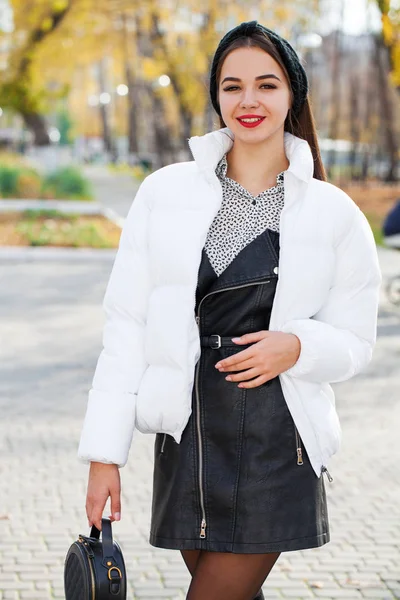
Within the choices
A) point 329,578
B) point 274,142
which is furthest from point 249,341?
point 329,578

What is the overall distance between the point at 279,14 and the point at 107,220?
6.40 meters

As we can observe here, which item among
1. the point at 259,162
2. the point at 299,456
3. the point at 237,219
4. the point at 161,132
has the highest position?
the point at 259,162

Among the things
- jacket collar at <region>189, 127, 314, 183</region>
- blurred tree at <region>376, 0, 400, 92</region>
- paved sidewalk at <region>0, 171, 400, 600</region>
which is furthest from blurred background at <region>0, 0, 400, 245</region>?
jacket collar at <region>189, 127, 314, 183</region>

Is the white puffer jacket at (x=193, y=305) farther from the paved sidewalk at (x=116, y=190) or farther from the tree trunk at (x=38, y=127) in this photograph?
the tree trunk at (x=38, y=127)

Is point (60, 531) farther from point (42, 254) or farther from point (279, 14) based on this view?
point (279, 14)

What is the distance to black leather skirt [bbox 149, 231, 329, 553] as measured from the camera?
277cm

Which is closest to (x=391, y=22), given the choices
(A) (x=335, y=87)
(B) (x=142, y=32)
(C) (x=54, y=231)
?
(C) (x=54, y=231)

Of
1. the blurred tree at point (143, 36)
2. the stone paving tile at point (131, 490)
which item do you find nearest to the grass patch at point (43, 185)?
the blurred tree at point (143, 36)

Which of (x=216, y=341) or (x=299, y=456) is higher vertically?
(x=216, y=341)

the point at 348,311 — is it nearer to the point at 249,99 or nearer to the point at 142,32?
the point at 249,99

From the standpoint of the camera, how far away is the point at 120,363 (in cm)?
281

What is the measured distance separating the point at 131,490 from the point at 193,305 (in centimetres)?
342

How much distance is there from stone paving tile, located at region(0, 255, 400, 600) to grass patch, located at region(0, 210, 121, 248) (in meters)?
8.94

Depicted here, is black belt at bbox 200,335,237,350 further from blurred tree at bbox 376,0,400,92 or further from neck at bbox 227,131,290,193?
blurred tree at bbox 376,0,400,92
